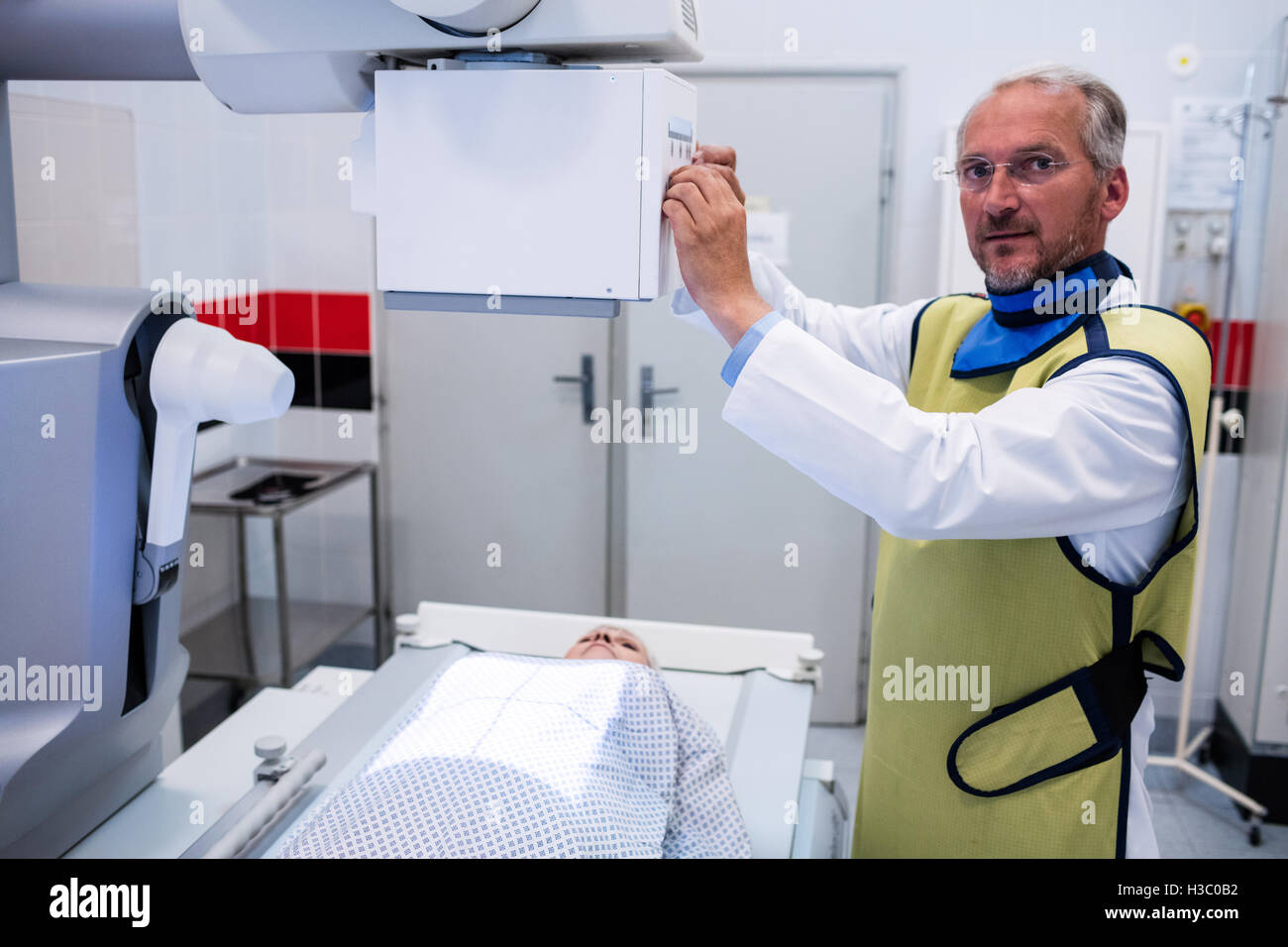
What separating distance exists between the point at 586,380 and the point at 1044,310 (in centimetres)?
218

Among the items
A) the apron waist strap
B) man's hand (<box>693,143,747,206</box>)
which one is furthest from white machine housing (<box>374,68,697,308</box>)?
the apron waist strap

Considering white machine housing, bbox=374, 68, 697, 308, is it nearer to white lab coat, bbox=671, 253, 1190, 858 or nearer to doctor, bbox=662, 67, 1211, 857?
doctor, bbox=662, 67, 1211, 857

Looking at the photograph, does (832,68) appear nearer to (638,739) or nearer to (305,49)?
(638,739)

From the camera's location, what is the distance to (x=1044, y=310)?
128cm

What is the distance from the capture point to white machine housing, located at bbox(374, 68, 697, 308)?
0.87 meters

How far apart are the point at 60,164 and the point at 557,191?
5.63 feet

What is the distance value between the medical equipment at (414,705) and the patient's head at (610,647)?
0.07 m

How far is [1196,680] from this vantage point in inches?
126

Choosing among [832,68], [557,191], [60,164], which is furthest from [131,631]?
[832,68]

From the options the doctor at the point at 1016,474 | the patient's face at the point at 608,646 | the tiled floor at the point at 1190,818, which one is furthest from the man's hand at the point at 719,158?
the tiled floor at the point at 1190,818

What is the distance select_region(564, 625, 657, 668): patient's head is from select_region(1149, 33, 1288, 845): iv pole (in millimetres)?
1577

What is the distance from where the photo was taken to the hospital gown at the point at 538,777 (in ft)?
4.34

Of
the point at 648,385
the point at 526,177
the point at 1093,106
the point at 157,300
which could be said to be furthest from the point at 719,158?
the point at 648,385
